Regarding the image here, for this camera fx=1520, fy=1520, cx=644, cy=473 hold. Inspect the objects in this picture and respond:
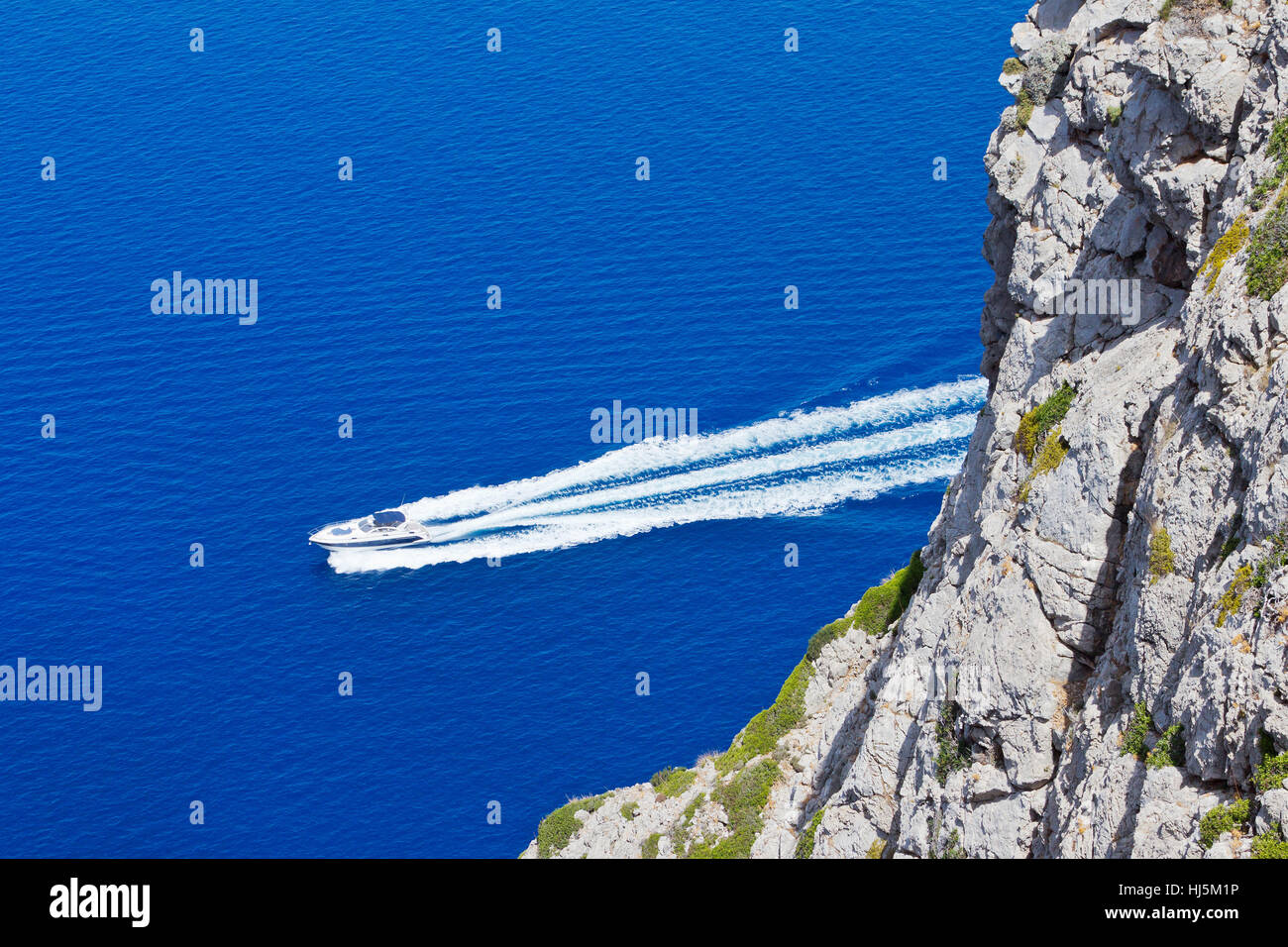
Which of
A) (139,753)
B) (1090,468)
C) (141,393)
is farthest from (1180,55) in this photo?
(141,393)

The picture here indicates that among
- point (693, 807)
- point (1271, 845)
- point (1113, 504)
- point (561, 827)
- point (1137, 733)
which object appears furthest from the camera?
point (561, 827)

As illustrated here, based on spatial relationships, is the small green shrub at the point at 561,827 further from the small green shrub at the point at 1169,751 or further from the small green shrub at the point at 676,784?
the small green shrub at the point at 1169,751

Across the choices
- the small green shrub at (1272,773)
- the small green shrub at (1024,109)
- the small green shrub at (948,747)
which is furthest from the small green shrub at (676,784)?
the small green shrub at (1272,773)

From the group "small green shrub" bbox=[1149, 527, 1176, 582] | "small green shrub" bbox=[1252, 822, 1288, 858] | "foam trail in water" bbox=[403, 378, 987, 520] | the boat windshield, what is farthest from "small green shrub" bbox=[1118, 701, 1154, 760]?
the boat windshield

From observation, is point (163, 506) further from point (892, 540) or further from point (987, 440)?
point (987, 440)

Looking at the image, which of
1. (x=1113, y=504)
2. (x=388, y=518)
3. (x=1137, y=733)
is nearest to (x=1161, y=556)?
(x=1137, y=733)

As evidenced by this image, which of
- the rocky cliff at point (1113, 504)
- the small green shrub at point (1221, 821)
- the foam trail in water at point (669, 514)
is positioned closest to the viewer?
the small green shrub at point (1221, 821)

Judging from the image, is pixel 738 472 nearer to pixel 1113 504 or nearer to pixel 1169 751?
pixel 1113 504

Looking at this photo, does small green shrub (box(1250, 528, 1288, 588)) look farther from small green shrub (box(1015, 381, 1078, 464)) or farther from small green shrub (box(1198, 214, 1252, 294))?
small green shrub (box(1015, 381, 1078, 464))
